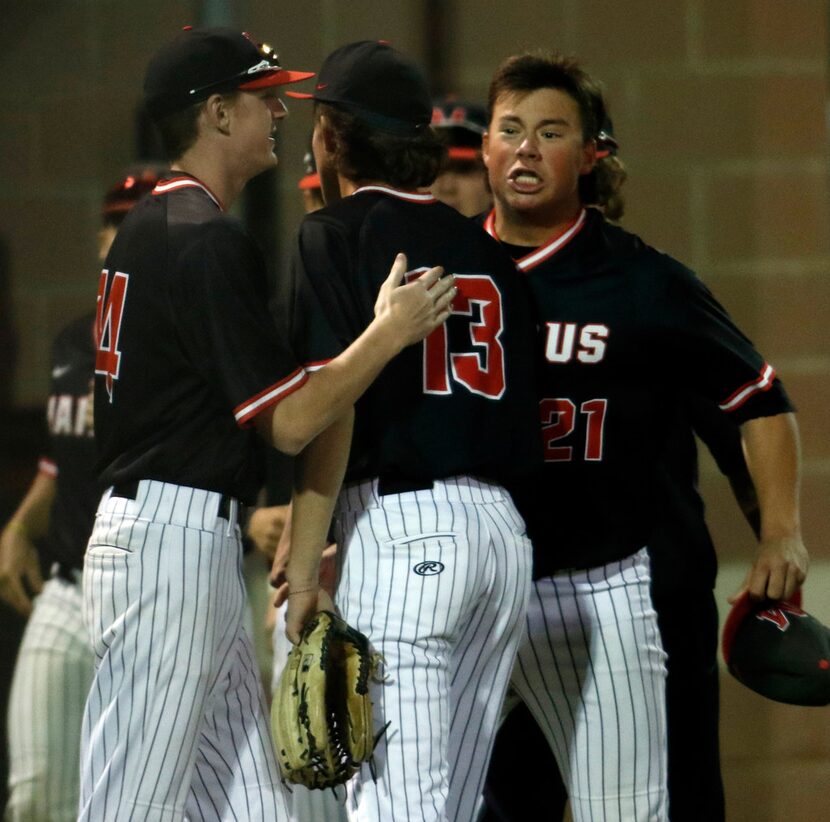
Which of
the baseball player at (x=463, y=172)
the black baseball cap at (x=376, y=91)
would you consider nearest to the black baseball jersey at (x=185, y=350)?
the black baseball cap at (x=376, y=91)

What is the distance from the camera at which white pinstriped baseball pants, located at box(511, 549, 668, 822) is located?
2277 mm

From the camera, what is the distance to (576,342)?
2.27 metres

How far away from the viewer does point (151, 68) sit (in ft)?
7.27

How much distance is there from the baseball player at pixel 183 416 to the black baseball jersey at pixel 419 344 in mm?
64

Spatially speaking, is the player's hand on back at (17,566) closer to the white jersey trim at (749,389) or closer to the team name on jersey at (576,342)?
the team name on jersey at (576,342)

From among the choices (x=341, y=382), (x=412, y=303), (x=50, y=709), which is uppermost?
(x=412, y=303)

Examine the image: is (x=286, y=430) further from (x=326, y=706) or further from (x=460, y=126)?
(x=460, y=126)

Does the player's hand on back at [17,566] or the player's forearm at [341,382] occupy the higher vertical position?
the player's forearm at [341,382]

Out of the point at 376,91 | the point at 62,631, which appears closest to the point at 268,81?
the point at 376,91

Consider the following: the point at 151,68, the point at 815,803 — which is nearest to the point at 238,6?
the point at 151,68

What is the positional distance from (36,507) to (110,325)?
5.53 feet

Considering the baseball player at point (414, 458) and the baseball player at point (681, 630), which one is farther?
the baseball player at point (681, 630)

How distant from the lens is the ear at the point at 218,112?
219 centimetres

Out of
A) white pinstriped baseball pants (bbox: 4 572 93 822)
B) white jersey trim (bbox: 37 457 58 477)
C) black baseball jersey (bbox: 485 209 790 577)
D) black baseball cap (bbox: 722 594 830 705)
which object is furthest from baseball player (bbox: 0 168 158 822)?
black baseball cap (bbox: 722 594 830 705)
